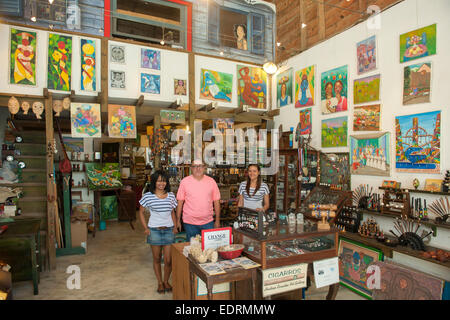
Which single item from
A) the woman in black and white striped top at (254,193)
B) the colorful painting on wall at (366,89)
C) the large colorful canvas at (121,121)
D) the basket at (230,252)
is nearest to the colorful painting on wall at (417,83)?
the colorful painting on wall at (366,89)

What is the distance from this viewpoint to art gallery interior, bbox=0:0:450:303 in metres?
3.49

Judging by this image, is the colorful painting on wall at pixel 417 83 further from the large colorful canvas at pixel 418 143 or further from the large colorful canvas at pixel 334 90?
the large colorful canvas at pixel 334 90

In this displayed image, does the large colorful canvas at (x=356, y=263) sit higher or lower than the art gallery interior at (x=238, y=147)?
lower

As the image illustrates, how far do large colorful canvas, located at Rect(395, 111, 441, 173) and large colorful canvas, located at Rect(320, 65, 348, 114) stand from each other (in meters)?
1.19

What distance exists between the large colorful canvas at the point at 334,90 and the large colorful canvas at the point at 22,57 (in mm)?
5482

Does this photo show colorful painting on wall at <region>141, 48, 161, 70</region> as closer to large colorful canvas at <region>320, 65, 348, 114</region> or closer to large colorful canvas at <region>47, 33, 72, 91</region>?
large colorful canvas at <region>47, 33, 72, 91</region>

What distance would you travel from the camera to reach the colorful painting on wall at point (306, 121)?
6.20m

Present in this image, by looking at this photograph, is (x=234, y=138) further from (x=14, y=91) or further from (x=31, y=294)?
(x=31, y=294)

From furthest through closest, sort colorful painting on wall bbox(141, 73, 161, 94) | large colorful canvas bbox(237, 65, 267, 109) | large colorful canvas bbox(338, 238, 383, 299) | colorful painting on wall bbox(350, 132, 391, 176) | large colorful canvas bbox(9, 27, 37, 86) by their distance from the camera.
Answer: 1. large colorful canvas bbox(237, 65, 267, 109)
2. colorful painting on wall bbox(141, 73, 161, 94)
3. large colorful canvas bbox(9, 27, 37, 86)
4. colorful painting on wall bbox(350, 132, 391, 176)
5. large colorful canvas bbox(338, 238, 383, 299)

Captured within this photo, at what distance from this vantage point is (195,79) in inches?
272

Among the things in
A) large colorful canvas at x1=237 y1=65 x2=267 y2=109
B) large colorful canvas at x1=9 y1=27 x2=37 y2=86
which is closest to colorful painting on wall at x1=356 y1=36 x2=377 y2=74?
large colorful canvas at x1=237 y1=65 x2=267 y2=109

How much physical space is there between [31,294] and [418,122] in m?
6.00

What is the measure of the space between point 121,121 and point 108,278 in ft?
9.79

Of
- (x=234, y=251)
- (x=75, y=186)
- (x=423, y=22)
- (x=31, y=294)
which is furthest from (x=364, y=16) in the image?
(x=75, y=186)
